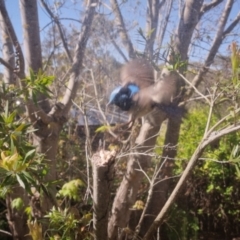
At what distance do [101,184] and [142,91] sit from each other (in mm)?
1062

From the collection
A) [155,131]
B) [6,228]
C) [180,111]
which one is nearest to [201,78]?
[180,111]

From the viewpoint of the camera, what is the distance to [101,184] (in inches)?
69.3

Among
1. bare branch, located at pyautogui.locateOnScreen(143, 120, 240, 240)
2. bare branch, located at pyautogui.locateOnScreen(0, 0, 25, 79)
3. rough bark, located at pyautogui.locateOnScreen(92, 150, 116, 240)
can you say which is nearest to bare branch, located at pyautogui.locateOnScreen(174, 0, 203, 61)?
bare branch, located at pyautogui.locateOnScreen(143, 120, 240, 240)

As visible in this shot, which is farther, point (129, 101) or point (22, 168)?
point (129, 101)

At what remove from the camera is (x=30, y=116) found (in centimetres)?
273

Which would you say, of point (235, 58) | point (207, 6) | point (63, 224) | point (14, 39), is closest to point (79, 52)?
point (14, 39)

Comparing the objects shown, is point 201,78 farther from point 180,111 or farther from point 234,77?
point 234,77

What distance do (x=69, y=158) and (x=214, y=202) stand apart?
2.10 meters

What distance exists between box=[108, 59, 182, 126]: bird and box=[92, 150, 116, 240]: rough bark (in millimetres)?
684

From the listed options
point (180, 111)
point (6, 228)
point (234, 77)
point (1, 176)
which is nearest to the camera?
point (1, 176)

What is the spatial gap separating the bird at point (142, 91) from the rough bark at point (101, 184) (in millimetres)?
684

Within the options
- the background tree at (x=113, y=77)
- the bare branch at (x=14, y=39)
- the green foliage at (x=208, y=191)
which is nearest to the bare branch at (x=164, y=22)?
the background tree at (x=113, y=77)

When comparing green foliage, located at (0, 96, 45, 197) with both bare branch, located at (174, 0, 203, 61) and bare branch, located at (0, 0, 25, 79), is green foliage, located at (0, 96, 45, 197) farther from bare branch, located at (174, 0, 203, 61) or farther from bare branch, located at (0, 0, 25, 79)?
bare branch, located at (174, 0, 203, 61)

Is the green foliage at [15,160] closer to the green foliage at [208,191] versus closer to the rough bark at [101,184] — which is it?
the rough bark at [101,184]
